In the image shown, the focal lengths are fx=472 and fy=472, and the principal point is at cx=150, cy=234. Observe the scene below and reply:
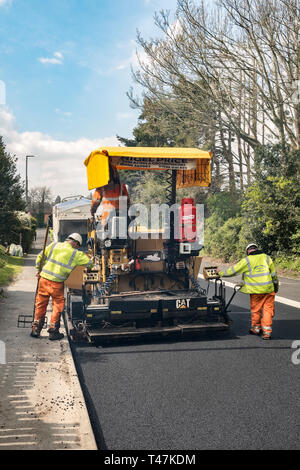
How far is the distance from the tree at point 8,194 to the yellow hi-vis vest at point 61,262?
10.5 m

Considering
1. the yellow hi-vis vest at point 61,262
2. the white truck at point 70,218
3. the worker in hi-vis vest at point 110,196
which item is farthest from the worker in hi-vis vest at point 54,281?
the white truck at point 70,218

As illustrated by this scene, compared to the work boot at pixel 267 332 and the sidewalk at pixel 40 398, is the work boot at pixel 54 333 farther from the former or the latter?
the work boot at pixel 267 332

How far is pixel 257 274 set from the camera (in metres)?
7.73

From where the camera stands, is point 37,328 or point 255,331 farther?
point 255,331

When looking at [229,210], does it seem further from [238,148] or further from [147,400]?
[147,400]

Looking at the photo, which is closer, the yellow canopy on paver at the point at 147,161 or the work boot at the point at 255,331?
the yellow canopy on paver at the point at 147,161

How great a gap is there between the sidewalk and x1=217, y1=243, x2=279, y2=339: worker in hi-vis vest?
3072mm

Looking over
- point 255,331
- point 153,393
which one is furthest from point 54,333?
point 255,331

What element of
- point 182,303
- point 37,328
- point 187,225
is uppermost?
point 187,225

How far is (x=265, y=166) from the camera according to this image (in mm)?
19344

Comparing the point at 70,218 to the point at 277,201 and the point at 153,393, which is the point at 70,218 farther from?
the point at 153,393

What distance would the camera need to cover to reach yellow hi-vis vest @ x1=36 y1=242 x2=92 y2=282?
754cm

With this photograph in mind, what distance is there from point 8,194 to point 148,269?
12.3 m

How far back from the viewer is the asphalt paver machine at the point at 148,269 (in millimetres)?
7230
